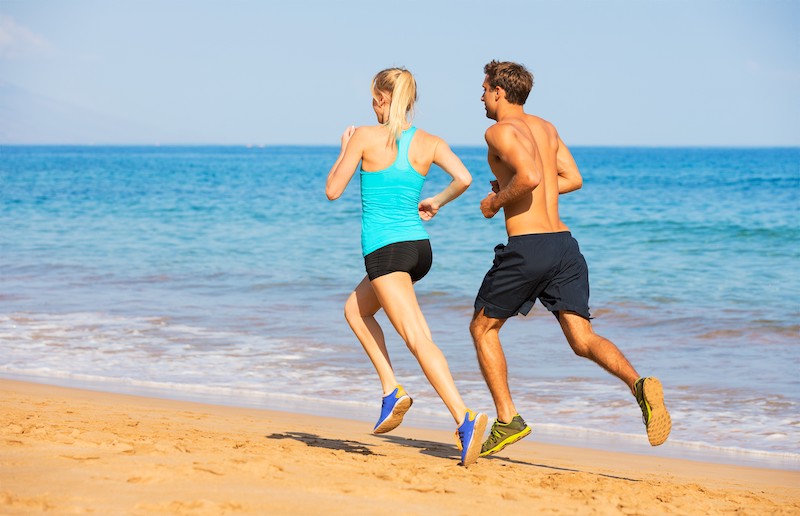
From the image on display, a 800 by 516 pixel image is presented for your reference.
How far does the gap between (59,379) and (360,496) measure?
466cm

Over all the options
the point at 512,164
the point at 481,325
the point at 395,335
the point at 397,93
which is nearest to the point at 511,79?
the point at 512,164

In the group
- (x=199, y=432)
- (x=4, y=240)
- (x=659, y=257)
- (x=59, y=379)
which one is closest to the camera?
(x=199, y=432)

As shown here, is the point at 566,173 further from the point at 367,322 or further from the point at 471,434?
the point at 471,434

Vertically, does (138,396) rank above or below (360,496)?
below

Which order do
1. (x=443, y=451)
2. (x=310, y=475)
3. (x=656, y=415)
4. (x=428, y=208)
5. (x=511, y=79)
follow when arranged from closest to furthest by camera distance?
(x=310, y=475)
(x=656, y=415)
(x=428, y=208)
(x=511, y=79)
(x=443, y=451)

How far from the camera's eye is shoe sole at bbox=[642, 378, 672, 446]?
167 inches

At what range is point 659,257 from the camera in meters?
17.0

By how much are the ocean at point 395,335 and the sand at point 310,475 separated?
0.82 m

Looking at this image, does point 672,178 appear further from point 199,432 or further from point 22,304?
point 199,432

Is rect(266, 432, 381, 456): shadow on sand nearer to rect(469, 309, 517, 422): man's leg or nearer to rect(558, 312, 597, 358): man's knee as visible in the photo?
rect(469, 309, 517, 422): man's leg

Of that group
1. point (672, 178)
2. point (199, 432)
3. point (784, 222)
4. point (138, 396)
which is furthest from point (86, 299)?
point (672, 178)

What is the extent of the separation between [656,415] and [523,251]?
98 cm

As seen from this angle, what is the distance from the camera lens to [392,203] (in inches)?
176

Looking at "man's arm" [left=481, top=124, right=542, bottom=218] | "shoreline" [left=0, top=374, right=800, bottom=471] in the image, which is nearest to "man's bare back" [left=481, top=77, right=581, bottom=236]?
"man's arm" [left=481, top=124, right=542, bottom=218]
